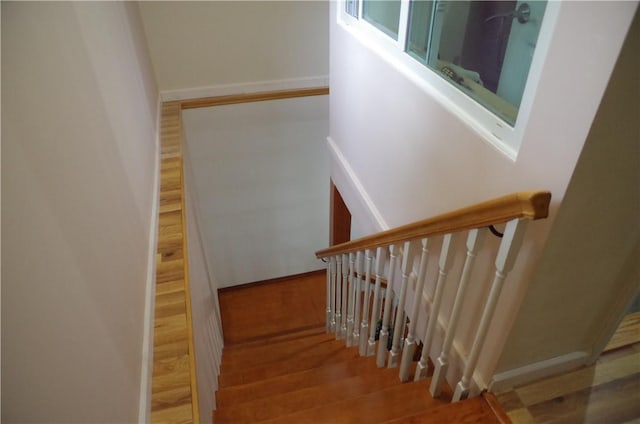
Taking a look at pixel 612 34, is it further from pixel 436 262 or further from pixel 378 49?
pixel 378 49

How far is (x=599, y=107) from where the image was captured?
977 mm

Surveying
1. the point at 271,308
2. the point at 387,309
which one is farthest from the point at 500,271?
the point at 271,308

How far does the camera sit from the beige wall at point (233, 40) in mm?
3471

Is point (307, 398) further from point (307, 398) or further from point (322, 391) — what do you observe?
point (322, 391)

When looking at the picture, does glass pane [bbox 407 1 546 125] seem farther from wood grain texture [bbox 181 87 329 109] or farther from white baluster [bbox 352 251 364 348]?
wood grain texture [bbox 181 87 329 109]

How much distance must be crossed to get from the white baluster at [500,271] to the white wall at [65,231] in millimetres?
1140

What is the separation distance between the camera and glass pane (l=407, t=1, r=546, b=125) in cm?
138

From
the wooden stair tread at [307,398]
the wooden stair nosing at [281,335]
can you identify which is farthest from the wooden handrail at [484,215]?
the wooden stair nosing at [281,335]

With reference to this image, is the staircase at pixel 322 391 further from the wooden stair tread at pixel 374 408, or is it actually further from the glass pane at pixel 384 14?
the glass pane at pixel 384 14

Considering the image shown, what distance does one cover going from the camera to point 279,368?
9.43 ft

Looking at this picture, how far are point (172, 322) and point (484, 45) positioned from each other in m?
1.67

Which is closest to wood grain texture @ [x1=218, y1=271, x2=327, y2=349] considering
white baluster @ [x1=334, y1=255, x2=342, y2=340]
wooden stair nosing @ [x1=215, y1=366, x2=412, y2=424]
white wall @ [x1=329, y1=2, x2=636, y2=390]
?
white baluster @ [x1=334, y1=255, x2=342, y2=340]

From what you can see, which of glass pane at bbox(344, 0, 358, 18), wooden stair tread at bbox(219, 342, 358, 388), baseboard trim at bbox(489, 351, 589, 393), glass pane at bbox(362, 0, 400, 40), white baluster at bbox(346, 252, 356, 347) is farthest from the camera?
wooden stair tread at bbox(219, 342, 358, 388)

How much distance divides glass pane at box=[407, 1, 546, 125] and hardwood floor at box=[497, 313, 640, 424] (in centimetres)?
108
